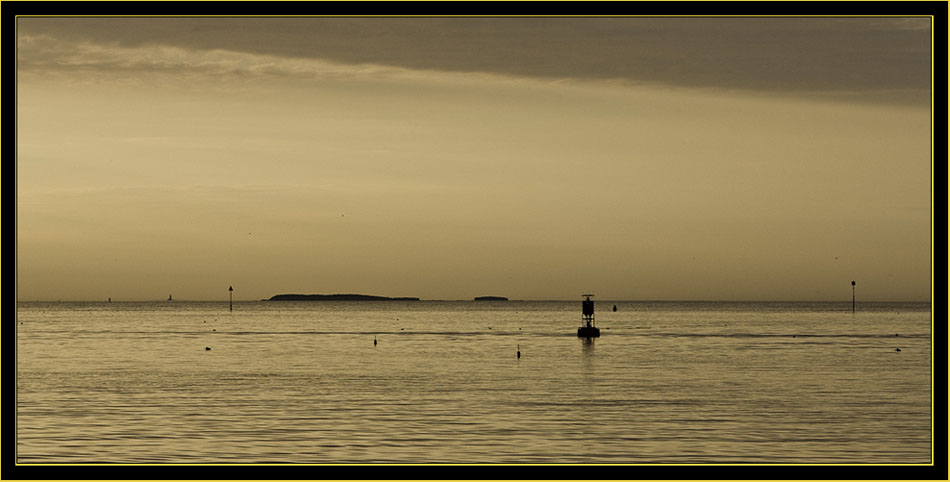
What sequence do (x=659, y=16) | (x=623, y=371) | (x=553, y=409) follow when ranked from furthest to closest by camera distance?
(x=623, y=371) < (x=553, y=409) < (x=659, y=16)

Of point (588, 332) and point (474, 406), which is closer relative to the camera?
point (474, 406)

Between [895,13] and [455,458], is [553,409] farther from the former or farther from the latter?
[895,13]

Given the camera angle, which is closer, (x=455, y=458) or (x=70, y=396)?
(x=455, y=458)

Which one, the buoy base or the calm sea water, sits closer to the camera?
the calm sea water

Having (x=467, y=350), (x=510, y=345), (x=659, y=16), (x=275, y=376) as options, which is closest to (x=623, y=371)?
(x=275, y=376)

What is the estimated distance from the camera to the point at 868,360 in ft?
328

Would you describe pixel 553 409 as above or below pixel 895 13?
below

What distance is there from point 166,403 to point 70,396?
7.97m

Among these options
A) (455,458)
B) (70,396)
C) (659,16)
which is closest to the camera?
(659,16)

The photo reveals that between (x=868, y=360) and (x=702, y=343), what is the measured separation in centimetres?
3500

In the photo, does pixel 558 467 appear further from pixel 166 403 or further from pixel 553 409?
pixel 166 403

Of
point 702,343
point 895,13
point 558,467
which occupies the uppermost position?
point 895,13

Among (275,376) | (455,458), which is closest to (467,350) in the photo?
(275,376)

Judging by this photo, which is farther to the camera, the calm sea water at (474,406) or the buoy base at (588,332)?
the buoy base at (588,332)
